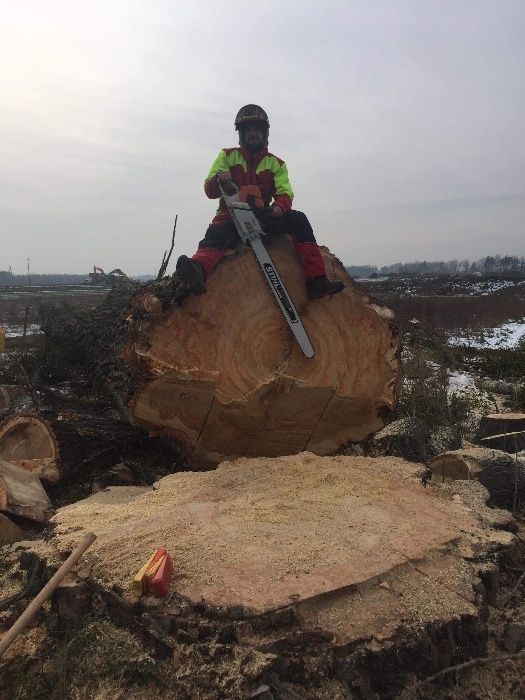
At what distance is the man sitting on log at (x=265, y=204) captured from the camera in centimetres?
342

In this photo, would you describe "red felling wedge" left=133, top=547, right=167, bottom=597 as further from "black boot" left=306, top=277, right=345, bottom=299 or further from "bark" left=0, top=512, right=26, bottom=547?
"black boot" left=306, top=277, right=345, bottom=299

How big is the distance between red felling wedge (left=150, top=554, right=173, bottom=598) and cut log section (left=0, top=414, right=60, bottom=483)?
2184mm

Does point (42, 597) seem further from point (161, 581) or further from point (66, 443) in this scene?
point (66, 443)

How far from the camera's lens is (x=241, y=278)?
3545mm

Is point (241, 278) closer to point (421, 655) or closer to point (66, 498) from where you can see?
point (66, 498)

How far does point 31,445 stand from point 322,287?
2510 millimetres

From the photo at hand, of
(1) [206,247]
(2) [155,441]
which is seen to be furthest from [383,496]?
(2) [155,441]

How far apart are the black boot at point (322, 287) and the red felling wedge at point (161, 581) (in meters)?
2.07

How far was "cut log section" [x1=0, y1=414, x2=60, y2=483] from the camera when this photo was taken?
394 centimetres

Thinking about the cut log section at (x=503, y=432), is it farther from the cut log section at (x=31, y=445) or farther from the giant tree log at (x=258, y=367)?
the cut log section at (x=31, y=445)

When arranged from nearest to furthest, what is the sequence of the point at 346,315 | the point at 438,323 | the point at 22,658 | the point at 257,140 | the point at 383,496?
the point at 22,658 < the point at 383,496 < the point at 346,315 < the point at 257,140 < the point at 438,323

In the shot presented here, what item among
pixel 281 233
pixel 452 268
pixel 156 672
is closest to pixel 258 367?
pixel 281 233

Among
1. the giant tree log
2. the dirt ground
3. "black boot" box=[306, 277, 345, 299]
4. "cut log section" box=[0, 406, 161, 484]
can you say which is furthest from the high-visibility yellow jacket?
the dirt ground

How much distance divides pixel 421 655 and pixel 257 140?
144 inches
